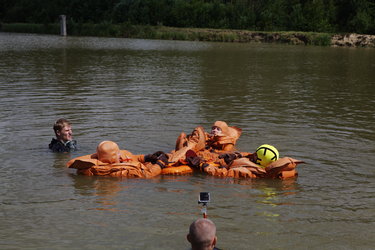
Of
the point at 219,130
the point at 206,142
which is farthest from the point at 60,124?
the point at 219,130

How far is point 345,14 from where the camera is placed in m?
66.2

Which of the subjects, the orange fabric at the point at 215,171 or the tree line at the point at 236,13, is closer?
the orange fabric at the point at 215,171

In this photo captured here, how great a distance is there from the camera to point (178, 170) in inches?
367

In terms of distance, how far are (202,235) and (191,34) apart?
55.5m

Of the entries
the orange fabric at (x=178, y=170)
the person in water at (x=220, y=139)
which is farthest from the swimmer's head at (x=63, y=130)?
the person in water at (x=220, y=139)

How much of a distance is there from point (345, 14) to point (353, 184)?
204ft

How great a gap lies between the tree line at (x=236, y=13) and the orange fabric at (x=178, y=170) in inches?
2211

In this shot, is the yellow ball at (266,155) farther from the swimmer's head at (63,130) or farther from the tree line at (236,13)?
the tree line at (236,13)

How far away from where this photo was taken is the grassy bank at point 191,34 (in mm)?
55119

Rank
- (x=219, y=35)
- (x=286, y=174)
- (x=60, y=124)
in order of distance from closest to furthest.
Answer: (x=286, y=174), (x=60, y=124), (x=219, y=35)

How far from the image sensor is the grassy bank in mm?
55119

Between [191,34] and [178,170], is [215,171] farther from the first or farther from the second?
[191,34]

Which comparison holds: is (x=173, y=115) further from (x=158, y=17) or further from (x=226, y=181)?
(x=158, y=17)

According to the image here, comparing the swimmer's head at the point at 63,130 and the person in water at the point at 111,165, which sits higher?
the swimmer's head at the point at 63,130
